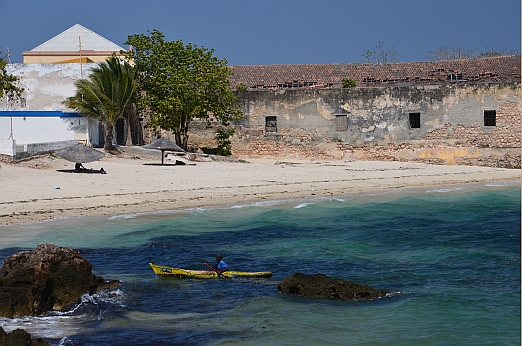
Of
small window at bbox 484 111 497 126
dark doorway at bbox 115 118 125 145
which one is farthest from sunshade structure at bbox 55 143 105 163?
small window at bbox 484 111 497 126

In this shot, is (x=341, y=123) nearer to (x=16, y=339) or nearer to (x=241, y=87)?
(x=241, y=87)

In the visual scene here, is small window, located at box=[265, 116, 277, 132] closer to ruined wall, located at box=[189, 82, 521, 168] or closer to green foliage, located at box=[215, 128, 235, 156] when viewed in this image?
ruined wall, located at box=[189, 82, 521, 168]

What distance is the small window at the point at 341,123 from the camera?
31375 mm

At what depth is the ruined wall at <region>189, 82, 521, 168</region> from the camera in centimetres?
3031

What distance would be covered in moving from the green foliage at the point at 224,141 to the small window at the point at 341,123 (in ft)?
15.1

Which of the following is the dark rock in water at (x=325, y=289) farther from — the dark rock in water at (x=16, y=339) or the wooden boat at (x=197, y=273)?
→ the dark rock in water at (x=16, y=339)

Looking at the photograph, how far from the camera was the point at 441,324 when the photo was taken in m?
8.94

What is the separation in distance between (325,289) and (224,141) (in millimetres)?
21140

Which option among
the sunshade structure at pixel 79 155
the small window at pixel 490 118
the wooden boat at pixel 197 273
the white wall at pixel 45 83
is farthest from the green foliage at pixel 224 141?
the wooden boat at pixel 197 273

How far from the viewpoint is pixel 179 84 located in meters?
28.8

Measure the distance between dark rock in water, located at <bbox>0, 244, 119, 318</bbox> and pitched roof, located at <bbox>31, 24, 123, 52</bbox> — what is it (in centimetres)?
3038

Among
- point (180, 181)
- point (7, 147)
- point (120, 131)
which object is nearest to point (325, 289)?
point (180, 181)

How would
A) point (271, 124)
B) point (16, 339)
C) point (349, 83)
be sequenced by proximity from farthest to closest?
point (349, 83) < point (271, 124) < point (16, 339)

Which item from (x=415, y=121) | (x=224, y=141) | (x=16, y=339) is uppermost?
(x=415, y=121)
